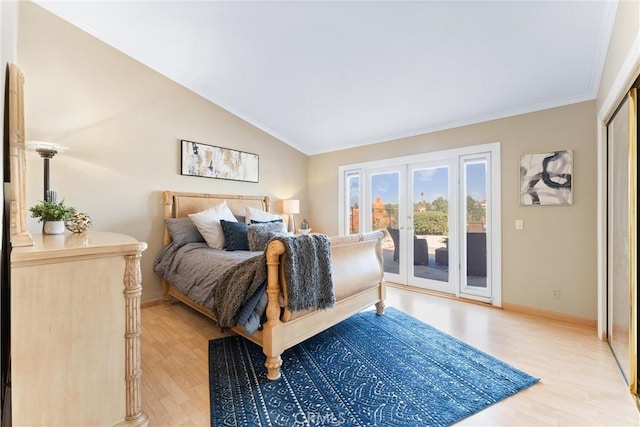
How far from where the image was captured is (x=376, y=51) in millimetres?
2680

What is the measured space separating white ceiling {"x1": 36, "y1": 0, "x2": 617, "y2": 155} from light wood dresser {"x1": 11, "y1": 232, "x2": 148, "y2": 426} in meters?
2.28

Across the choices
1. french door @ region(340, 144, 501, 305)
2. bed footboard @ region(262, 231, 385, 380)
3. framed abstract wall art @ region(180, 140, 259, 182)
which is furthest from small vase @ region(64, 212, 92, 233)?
french door @ region(340, 144, 501, 305)

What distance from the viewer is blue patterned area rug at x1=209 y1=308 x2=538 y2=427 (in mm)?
1634

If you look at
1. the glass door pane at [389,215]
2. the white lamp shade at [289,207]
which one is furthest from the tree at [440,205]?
the white lamp shade at [289,207]

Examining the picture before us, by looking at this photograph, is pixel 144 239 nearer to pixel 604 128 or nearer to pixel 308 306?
pixel 308 306

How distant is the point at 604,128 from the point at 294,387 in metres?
3.41

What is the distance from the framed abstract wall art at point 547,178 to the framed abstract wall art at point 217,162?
362cm

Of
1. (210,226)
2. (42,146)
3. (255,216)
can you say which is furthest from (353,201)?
(42,146)

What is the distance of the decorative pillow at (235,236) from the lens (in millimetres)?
3318

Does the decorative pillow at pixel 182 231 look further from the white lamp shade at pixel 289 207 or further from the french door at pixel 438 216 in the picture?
the french door at pixel 438 216

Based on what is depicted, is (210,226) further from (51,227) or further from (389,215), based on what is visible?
(389,215)

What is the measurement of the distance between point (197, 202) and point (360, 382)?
3.00m

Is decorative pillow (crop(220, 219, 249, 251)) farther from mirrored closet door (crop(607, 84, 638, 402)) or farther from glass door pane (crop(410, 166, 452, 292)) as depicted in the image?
mirrored closet door (crop(607, 84, 638, 402))

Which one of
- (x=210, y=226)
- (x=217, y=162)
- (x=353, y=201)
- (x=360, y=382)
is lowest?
(x=360, y=382)
